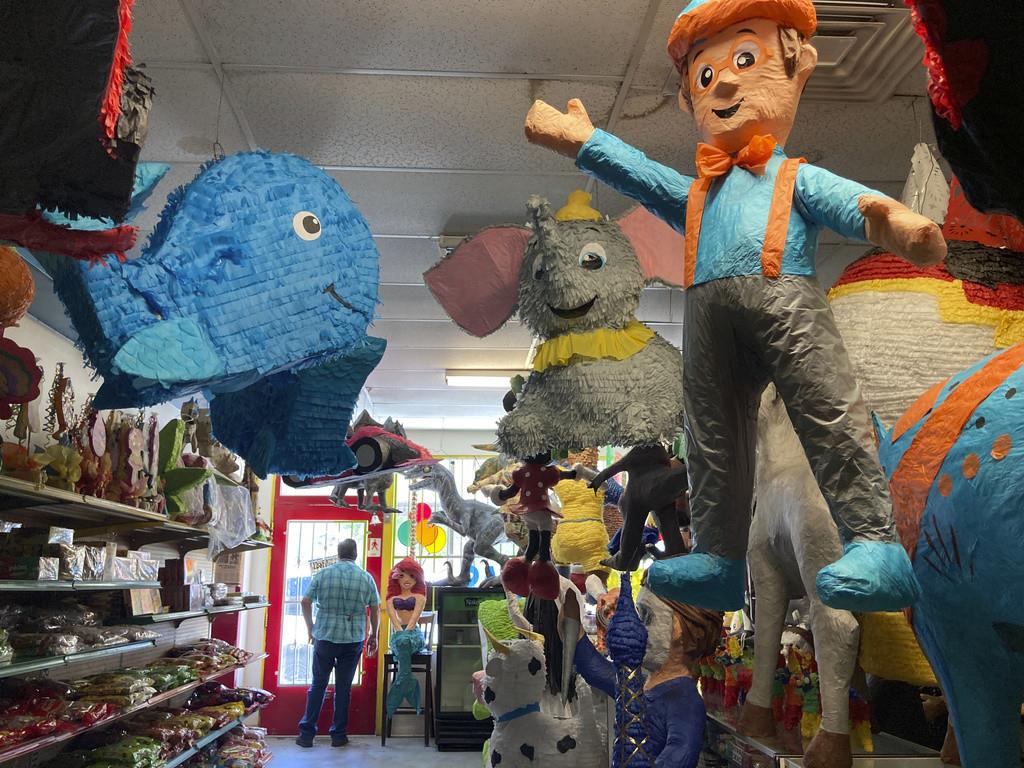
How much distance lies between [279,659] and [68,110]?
25.6ft

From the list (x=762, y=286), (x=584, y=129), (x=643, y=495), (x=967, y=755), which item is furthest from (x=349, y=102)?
(x=967, y=755)

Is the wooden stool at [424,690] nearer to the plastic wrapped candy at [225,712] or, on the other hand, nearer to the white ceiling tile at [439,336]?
the plastic wrapped candy at [225,712]

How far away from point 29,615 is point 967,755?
2.67 meters

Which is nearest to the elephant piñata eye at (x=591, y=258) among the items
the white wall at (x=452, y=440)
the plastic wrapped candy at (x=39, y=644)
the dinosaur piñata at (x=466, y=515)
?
the plastic wrapped candy at (x=39, y=644)

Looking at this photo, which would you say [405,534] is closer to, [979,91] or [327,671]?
[327,671]

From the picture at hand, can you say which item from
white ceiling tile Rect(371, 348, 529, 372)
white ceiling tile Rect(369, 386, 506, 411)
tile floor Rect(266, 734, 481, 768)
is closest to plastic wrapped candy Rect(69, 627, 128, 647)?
white ceiling tile Rect(371, 348, 529, 372)

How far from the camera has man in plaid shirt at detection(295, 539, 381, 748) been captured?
6527 mm

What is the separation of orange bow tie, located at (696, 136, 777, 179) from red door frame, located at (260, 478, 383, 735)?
6660 mm

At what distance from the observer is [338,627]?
21.3ft

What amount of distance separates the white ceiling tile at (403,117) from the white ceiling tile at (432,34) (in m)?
0.09

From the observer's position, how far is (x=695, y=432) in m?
1.42

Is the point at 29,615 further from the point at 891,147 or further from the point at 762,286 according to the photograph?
the point at 891,147

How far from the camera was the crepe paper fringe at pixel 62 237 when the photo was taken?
37.3 inches

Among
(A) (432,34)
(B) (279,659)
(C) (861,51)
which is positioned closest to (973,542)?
(C) (861,51)
